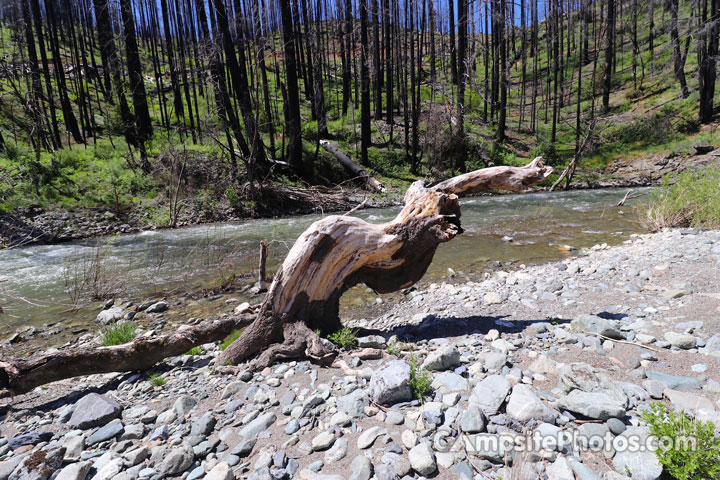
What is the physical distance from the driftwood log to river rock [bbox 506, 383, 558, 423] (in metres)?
1.70

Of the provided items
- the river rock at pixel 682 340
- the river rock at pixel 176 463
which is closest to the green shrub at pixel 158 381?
the river rock at pixel 176 463

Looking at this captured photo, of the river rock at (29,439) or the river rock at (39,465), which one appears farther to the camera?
the river rock at (29,439)

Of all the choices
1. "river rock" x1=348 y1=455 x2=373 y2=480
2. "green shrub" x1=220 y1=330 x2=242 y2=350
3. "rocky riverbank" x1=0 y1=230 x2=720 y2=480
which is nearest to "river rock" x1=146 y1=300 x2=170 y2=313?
"rocky riverbank" x1=0 y1=230 x2=720 y2=480

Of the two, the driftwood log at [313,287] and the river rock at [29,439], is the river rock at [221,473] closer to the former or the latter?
the driftwood log at [313,287]

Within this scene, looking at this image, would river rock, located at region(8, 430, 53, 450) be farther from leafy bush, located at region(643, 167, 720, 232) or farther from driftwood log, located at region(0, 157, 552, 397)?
leafy bush, located at region(643, 167, 720, 232)

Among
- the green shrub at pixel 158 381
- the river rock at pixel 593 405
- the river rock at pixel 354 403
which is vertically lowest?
the green shrub at pixel 158 381

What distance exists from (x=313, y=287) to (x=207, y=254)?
6.68m

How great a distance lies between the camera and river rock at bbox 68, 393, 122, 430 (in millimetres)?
2865

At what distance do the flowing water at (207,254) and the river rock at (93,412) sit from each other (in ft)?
10.1

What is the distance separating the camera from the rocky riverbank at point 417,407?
2014 mm

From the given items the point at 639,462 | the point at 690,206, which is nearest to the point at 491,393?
the point at 639,462

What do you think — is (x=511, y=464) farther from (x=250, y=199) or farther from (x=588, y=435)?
(x=250, y=199)

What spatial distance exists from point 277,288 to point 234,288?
372 cm

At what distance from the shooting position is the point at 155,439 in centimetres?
260
